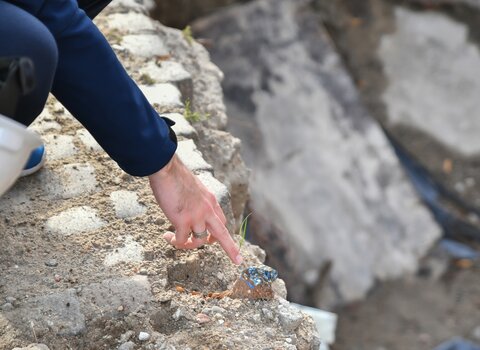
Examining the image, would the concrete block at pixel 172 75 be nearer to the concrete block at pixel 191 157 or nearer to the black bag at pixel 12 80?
the concrete block at pixel 191 157

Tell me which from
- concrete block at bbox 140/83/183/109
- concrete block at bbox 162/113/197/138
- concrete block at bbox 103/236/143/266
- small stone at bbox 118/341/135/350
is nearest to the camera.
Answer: small stone at bbox 118/341/135/350

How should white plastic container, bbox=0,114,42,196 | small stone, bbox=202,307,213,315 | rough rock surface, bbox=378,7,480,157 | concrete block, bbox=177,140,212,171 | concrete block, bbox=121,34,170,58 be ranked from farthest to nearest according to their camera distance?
rough rock surface, bbox=378,7,480,157
concrete block, bbox=121,34,170,58
concrete block, bbox=177,140,212,171
small stone, bbox=202,307,213,315
white plastic container, bbox=0,114,42,196

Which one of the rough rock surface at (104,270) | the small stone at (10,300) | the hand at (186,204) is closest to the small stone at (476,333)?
the rough rock surface at (104,270)

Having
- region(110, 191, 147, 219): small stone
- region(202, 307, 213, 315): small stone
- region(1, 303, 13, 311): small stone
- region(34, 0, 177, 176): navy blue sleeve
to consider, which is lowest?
→ region(110, 191, 147, 219): small stone

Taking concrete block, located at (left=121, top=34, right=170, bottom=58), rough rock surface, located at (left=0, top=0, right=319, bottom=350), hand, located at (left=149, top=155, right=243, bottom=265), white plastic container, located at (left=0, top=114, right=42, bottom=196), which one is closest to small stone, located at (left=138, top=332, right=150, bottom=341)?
rough rock surface, located at (left=0, top=0, right=319, bottom=350)

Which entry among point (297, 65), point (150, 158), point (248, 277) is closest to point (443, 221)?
point (297, 65)

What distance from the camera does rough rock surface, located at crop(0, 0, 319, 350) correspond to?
5.53 feet

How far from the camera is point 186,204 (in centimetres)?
171

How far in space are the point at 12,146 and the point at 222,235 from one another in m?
0.64

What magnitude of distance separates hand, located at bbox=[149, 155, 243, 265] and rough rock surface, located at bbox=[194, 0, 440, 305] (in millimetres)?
1993

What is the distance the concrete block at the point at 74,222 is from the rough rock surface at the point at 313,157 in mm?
1836

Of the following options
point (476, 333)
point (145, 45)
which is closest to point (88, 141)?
point (145, 45)

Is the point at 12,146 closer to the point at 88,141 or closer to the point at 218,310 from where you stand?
the point at 218,310

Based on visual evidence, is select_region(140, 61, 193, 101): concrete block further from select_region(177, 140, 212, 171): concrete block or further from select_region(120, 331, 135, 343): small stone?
select_region(120, 331, 135, 343): small stone
